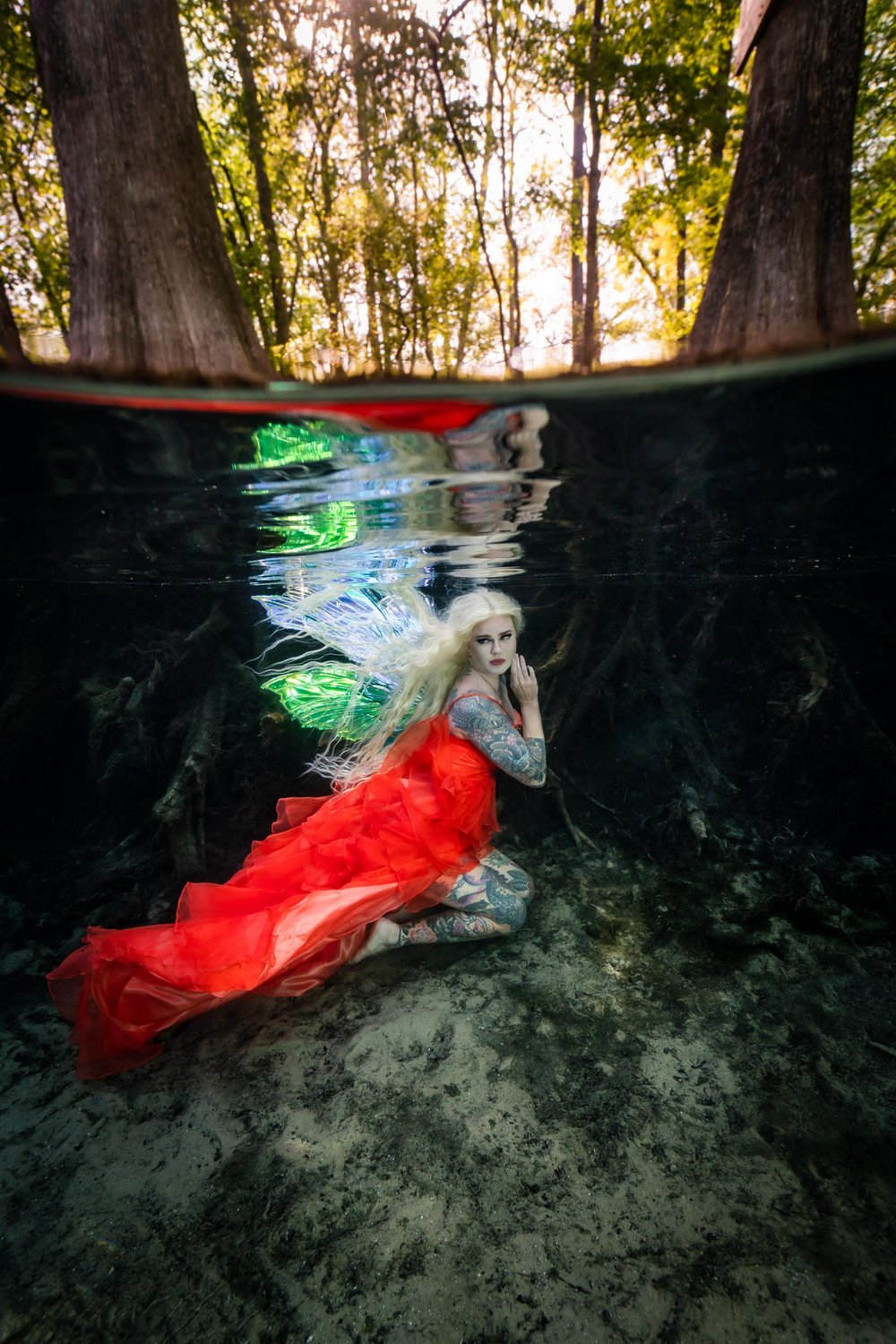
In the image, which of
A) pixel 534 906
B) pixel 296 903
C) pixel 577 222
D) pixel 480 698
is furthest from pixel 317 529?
pixel 534 906

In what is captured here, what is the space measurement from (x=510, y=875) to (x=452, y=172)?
3.65 meters

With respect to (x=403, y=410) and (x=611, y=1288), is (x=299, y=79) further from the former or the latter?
(x=611, y=1288)

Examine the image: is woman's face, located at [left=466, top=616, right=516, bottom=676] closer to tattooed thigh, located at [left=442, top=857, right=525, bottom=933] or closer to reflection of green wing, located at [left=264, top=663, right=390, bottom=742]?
reflection of green wing, located at [left=264, top=663, right=390, bottom=742]

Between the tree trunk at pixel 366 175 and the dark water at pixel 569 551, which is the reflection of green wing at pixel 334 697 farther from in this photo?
the tree trunk at pixel 366 175

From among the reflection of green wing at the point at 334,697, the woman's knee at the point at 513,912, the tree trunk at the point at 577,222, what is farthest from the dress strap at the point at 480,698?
the tree trunk at the point at 577,222

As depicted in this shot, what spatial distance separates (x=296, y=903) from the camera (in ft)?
8.99

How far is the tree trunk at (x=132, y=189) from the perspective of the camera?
195 cm

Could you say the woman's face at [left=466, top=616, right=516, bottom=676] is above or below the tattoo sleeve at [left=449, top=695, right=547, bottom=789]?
above

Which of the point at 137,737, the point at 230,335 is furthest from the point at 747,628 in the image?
the point at 137,737

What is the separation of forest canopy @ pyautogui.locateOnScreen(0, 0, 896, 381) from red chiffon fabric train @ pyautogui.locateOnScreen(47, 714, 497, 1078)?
2.28 m

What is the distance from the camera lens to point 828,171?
6.73 ft

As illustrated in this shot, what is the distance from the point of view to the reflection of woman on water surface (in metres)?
2.45

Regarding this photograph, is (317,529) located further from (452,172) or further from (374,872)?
(374,872)

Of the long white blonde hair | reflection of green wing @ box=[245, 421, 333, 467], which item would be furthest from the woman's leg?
reflection of green wing @ box=[245, 421, 333, 467]
